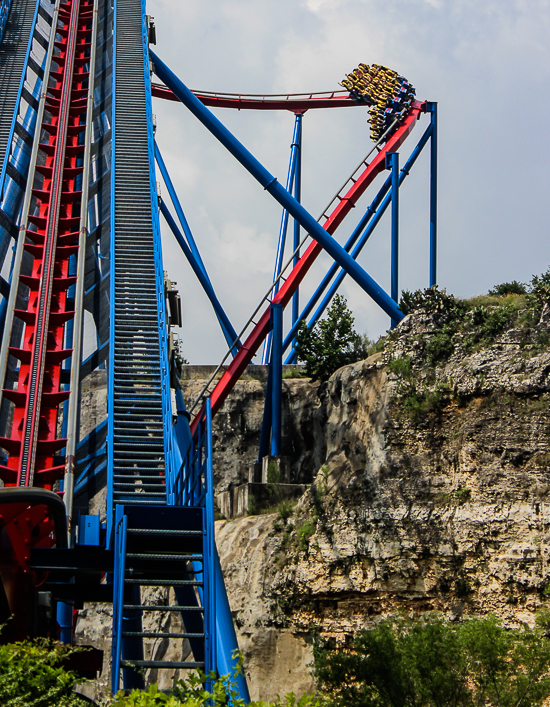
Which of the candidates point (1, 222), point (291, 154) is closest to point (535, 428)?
point (1, 222)

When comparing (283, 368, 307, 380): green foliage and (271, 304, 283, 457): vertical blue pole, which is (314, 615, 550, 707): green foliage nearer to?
(271, 304, 283, 457): vertical blue pole

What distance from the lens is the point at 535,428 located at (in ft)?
45.6

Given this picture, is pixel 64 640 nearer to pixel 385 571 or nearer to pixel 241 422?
pixel 385 571

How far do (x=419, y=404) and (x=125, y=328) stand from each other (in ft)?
19.9

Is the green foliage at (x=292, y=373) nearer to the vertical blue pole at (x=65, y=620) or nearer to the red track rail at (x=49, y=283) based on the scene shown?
the red track rail at (x=49, y=283)

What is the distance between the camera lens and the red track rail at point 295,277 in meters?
18.0

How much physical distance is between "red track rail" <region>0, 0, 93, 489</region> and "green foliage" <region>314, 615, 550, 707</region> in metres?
4.79

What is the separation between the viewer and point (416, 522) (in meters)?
14.1

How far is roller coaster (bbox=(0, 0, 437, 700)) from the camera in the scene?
7.36 meters

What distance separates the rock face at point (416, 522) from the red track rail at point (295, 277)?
327cm

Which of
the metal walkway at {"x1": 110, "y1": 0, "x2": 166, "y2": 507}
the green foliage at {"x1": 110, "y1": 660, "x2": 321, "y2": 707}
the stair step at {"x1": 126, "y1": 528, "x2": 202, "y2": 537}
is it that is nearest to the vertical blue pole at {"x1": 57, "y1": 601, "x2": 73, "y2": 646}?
the metal walkway at {"x1": 110, "y1": 0, "x2": 166, "y2": 507}

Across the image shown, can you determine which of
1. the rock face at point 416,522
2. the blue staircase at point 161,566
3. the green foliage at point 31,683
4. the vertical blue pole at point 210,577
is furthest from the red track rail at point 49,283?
the rock face at point 416,522

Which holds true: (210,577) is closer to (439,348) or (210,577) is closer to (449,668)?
(449,668)

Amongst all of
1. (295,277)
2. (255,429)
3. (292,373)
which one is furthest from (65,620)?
(292,373)
